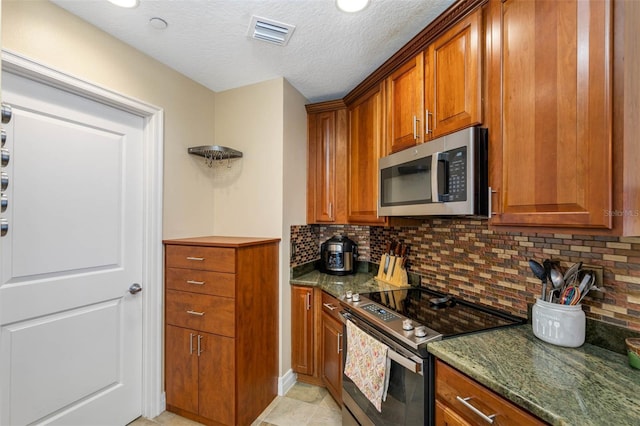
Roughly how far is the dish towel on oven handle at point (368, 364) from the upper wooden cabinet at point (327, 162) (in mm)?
1074

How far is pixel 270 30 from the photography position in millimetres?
1658

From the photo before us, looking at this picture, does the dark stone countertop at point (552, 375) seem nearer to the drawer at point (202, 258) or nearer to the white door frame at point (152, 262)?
the drawer at point (202, 258)

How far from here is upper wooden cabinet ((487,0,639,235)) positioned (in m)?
0.83

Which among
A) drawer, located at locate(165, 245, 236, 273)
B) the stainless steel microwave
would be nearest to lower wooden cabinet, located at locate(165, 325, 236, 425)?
drawer, located at locate(165, 245, 236, 273)

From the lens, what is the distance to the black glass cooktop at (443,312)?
52.6 inches

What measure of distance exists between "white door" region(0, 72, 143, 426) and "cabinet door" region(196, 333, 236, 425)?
49 centimetres

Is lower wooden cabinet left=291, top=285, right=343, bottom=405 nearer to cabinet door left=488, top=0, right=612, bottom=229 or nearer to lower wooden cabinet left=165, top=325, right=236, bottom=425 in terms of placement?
lower wooden cabinet left=165, top=325, right=236, bottom=425

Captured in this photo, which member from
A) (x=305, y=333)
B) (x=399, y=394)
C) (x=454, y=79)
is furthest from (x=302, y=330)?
(x=454, y=79)

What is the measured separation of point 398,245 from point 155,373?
203 cm

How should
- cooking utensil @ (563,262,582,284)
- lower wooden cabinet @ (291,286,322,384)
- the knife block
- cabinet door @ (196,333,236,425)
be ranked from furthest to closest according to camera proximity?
lower wooden cabinet @ (291,286,322,384), the knife block, cabinet door @ (196,333,236,425), cooking utensil @ (563,262,582,284)

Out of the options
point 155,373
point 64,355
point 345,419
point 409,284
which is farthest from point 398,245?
point 64,355

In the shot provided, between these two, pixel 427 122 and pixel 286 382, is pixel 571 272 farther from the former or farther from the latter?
pixel 286 382

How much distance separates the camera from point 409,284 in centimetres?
215

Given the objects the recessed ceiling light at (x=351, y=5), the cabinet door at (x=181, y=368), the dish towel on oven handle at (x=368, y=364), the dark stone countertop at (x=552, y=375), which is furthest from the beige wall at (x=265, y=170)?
the dark stone countertop at (x=552, y=375)
